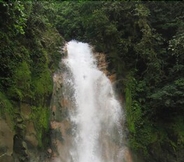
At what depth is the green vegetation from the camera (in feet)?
29.4

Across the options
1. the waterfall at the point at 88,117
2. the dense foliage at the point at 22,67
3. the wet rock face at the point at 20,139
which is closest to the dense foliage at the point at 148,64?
the waterfall at the point at 88,117

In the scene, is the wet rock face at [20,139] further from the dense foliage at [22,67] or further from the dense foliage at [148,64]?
the dense foliage at [148,64]

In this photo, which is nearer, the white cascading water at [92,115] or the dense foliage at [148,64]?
the white cascading water at [92,115]

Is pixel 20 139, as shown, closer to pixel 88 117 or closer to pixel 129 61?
pixel 88 117

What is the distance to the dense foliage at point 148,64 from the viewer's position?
11.5 metres

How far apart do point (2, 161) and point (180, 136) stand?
7.48 metres

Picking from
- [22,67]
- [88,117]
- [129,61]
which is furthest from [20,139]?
[129,61]

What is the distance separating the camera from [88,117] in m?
11.7

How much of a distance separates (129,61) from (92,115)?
3.80m

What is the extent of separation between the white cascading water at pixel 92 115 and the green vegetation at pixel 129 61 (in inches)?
27.2

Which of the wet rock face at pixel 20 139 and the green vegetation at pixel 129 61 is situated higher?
the green vegetation at pixel 129 61

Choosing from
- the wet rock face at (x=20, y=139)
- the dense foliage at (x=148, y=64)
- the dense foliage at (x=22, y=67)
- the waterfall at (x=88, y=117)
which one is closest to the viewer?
the wet rock face at (x=20, y=139)

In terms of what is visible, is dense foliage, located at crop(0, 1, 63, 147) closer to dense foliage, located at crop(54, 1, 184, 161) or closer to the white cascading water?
the white cascading water

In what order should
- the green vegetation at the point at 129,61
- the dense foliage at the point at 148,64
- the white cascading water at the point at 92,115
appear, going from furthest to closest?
the dense foliage at the point at 148,64 → the white cascading water at the point at 92,115 → the green vegetation at the point at 129,61
